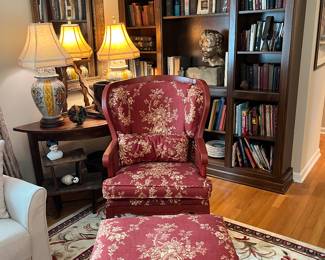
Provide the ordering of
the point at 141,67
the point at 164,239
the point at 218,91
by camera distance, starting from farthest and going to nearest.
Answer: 1. the point at 141,67
2. the point at 218,91
3. the point at 164,239

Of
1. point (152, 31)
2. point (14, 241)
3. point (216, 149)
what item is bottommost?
point (216, 149)

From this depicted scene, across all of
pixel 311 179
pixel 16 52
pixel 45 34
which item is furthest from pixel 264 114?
pixel 16 52

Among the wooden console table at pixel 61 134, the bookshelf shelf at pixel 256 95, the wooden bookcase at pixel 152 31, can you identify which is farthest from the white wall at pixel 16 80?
the bookshelf shelf at pixel 256 95

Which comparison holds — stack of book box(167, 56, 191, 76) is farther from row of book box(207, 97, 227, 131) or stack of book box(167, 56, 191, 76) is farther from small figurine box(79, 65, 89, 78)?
small figurine box(79, 65, 89, 78)

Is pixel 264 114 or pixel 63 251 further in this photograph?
pixel 264 114

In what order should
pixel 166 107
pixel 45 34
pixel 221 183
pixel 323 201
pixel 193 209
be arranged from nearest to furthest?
1. pixel 193 209
2. pixel 45 34
3. pixel 166 107
4. pixel 323 201
5. pixel 221 183

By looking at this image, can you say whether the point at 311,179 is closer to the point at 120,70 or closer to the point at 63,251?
the point at 120,70

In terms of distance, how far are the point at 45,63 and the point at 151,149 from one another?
2.98 ft

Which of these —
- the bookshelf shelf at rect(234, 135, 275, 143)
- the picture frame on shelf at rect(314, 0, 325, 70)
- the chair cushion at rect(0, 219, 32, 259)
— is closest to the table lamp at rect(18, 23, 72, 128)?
the chair cushion at rect(0, 219, 32, 259)

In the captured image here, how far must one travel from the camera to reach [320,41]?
9.34ft

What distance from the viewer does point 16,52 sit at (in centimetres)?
240

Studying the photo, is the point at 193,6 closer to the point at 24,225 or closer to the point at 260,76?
the point at 260,76

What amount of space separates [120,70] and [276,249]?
71.2 inches

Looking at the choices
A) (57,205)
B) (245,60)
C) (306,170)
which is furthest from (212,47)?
(57,205)
